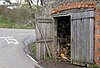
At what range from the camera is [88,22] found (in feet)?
37.3

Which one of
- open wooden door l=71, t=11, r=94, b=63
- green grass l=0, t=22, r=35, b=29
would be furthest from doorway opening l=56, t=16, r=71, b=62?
green grass l=0, t=22, r=35, b=29

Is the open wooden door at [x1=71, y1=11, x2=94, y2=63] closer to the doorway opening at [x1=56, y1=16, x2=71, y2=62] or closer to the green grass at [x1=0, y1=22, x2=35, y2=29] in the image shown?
the doorway opening at [x1=56, y1=16, x2=71, y2=62]

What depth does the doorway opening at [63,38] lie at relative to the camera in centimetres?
1465

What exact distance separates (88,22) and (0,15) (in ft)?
109

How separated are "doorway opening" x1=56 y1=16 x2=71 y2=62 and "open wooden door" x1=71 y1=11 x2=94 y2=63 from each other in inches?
76.3

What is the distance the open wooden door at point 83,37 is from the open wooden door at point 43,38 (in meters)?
1.92

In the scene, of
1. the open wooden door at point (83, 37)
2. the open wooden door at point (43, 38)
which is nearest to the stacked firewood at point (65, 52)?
the open wooden door at point (43, 38)

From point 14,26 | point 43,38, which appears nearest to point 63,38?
point 43,38

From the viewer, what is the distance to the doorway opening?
14.6 meters

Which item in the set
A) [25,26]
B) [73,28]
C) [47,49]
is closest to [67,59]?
[47,49]

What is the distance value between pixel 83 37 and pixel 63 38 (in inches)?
140

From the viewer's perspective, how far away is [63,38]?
1516cm

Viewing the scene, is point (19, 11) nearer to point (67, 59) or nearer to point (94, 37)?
point (67, 59)

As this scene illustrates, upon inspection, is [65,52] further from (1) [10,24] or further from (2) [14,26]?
(1) [10,24]
